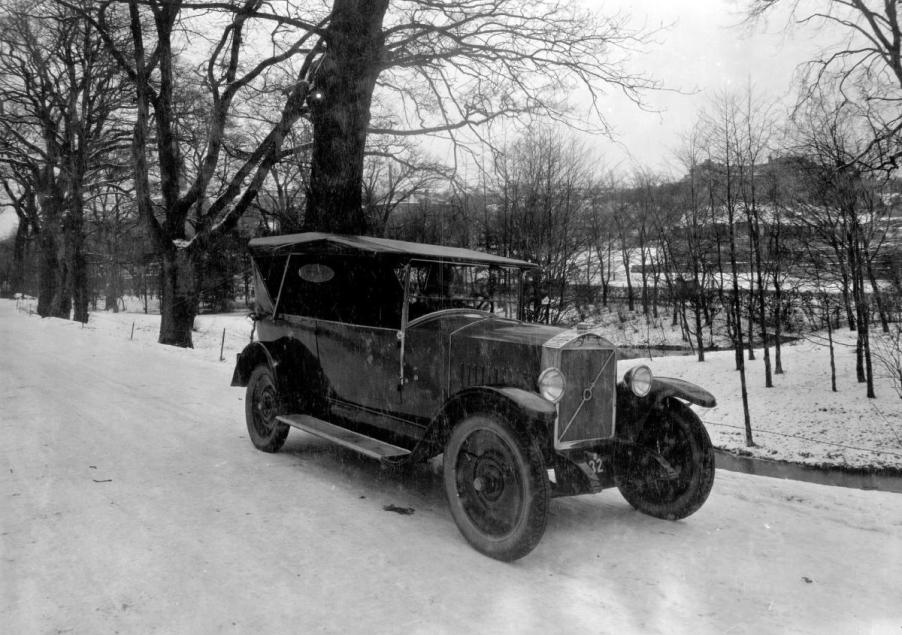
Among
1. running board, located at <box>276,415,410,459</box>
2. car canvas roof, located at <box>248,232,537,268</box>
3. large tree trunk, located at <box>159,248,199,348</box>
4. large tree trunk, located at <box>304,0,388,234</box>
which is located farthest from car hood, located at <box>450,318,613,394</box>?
large tree trunk, located at <box>159,248,199,348</box>

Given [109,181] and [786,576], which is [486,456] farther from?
[109,181]

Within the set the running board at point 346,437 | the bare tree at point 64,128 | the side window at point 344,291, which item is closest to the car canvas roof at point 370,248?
the side window at point 344,291

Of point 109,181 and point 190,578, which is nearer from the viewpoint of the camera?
point 190,578

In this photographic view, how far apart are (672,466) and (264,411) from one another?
400cm

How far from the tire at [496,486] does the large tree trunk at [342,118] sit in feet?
19.2

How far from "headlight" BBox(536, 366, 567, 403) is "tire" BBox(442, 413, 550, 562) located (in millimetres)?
412

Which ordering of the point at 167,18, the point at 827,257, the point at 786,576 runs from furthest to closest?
1. the point at 827,257
2. the point at 167,18
3. the point at 786,576

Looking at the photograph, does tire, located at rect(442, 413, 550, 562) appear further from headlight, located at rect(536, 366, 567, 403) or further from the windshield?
the windshield

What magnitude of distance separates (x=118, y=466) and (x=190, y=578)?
7.74ft

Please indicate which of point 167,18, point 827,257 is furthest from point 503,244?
point 167,18

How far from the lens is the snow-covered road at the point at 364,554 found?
2.90 m

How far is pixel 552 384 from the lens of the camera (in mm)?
3971

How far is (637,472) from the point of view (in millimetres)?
4617

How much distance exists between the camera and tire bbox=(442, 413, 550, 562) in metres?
3.52
